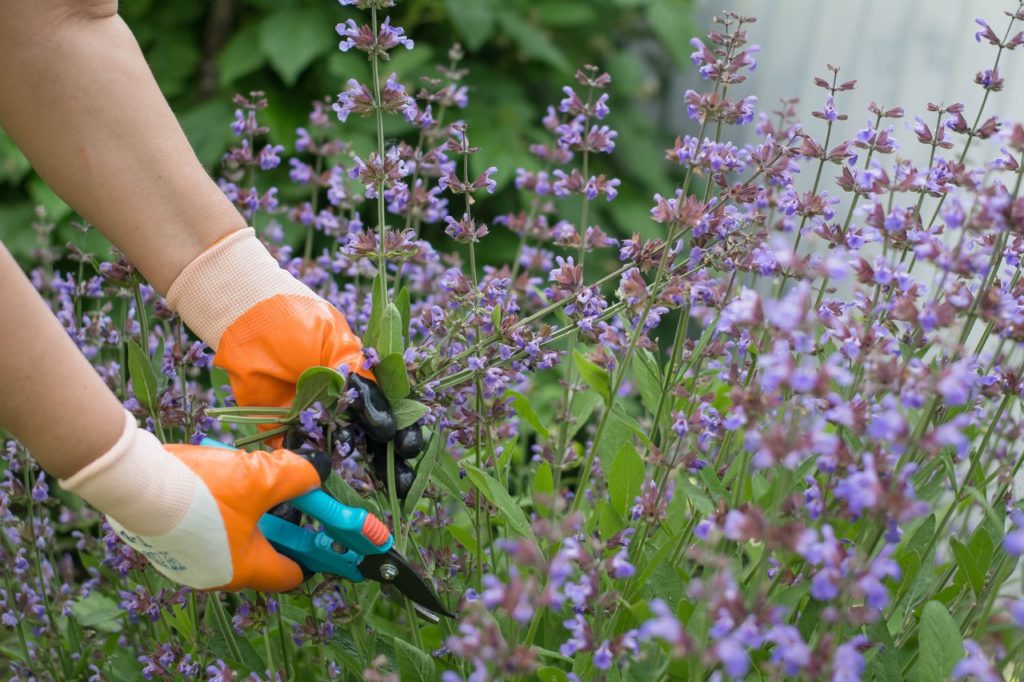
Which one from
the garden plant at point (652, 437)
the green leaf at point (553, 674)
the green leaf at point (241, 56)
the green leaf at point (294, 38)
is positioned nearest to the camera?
the garden plant at point (652, 437)

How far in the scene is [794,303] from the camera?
93cm

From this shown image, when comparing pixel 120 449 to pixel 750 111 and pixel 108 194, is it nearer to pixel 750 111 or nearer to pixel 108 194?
pixel 108 194

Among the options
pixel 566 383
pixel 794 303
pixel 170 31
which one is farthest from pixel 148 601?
pixel 170 31

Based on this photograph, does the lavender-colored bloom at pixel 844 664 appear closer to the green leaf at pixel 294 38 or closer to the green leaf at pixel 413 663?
the green leaf at pixel 413 663

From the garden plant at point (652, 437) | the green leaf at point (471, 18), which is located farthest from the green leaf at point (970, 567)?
the green leaf at point (471, 18)

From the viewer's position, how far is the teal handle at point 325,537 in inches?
52.9

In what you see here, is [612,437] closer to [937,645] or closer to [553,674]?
[553,674]

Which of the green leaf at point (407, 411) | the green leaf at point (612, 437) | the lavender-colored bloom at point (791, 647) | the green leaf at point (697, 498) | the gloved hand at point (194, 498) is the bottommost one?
the gloved hand at point (194, 498)

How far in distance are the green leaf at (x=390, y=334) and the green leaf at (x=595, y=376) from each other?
0.28m

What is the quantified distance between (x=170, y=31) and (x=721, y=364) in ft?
9.22

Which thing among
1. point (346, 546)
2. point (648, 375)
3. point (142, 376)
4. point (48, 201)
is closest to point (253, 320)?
point (142, 376)

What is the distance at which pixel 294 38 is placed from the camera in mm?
3658

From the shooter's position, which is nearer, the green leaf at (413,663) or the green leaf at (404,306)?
the green leaf at (413,663)

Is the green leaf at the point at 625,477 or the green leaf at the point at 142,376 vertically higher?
the green leaf at the point at 625,477
